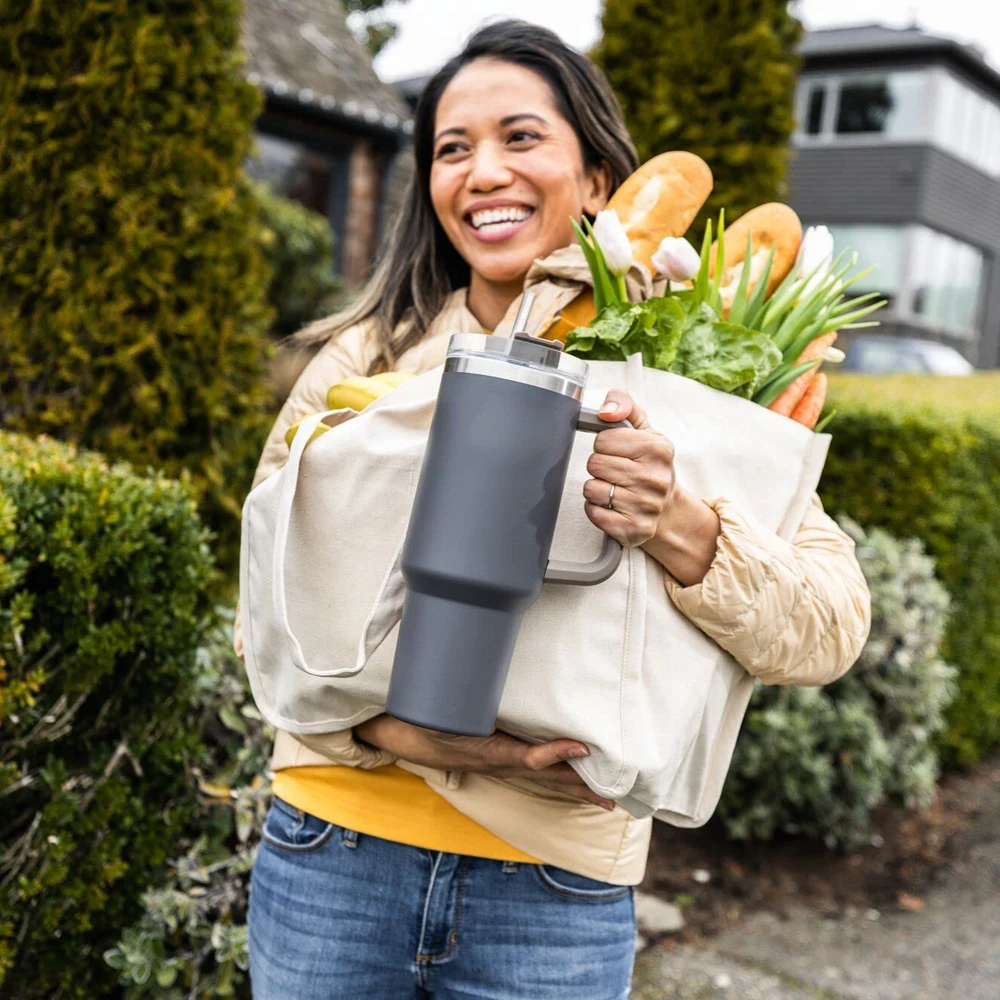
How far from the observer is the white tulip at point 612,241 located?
1325mm

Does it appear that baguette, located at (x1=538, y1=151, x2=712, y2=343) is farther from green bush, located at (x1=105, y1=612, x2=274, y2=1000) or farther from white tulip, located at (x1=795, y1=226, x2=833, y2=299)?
green bush, located at (x1=105, y1=612, x2=274, y2=1000)

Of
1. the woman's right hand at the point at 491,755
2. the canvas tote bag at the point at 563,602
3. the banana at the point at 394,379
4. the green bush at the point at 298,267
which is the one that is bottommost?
the woman's right hand at the point at 491,755

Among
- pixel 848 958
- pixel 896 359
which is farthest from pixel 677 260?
pixel 896 359

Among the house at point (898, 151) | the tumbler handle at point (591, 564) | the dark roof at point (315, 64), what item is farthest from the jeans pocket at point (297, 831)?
the house at point (898, 151)

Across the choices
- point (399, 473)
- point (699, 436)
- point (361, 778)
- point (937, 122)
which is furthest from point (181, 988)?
point (937, 122)

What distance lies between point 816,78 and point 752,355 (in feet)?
77.3

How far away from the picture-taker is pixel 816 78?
22297 mm

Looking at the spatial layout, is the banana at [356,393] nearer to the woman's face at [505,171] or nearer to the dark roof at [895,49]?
the woman's face at [505,171]

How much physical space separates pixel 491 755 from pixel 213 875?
143cm

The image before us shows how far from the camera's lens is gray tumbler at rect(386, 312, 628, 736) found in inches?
43.0

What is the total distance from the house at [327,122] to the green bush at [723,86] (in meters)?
5.19

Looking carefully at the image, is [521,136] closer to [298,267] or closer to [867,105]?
[298,267]

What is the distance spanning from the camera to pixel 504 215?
1640 millimetres

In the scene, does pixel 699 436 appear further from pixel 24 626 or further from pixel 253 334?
pixel 253 334
